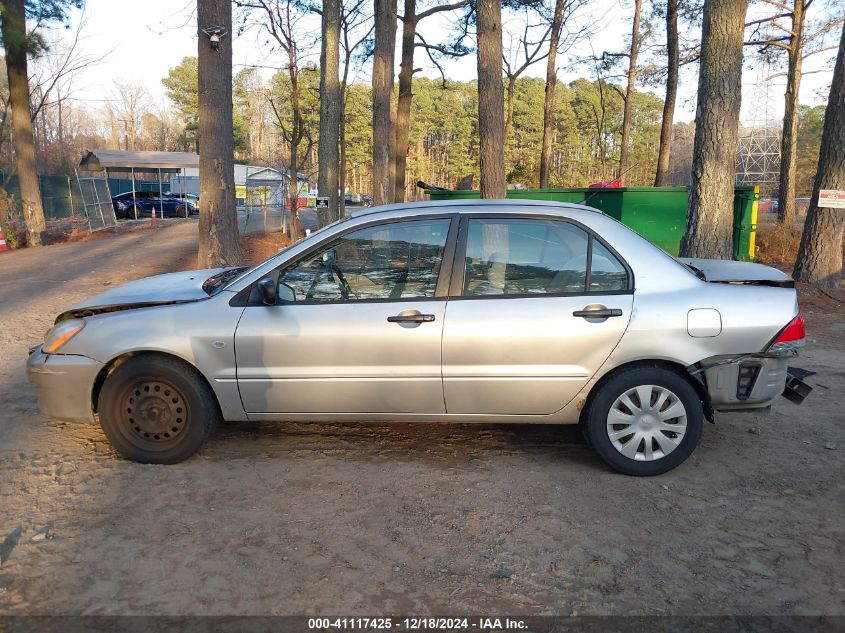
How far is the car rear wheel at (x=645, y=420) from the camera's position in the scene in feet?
13.8

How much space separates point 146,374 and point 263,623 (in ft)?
6.73

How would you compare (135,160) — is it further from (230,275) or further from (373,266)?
(373,266)

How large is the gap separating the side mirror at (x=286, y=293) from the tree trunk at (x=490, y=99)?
4.99m

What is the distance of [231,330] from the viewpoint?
431cm

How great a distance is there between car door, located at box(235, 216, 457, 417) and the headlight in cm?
109

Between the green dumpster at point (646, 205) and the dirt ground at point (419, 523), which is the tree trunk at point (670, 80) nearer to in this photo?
the green dumpster at point (646, 205)

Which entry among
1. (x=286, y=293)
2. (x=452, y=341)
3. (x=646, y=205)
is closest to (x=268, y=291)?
(x=286, y=293)

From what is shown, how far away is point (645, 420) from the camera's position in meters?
4.22

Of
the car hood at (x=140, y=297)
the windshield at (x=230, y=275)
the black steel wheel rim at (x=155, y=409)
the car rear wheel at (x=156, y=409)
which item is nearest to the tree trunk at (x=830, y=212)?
the windshield at (x=230, y=275)

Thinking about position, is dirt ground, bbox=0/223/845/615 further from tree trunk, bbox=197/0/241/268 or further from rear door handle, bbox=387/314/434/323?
tree trunk, bbox=197/0/241/268

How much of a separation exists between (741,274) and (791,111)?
19916 mm

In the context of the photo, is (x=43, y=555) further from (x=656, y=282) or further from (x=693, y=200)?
(x=693, y=200)

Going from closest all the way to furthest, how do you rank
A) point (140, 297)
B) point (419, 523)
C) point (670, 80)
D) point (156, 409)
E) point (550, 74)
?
point (419, 523), point (156, 409), point (140, 297), point (670, 80), point (550, 74)

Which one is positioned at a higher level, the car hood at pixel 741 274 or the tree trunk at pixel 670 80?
the tree trunk at pixel 670 80
